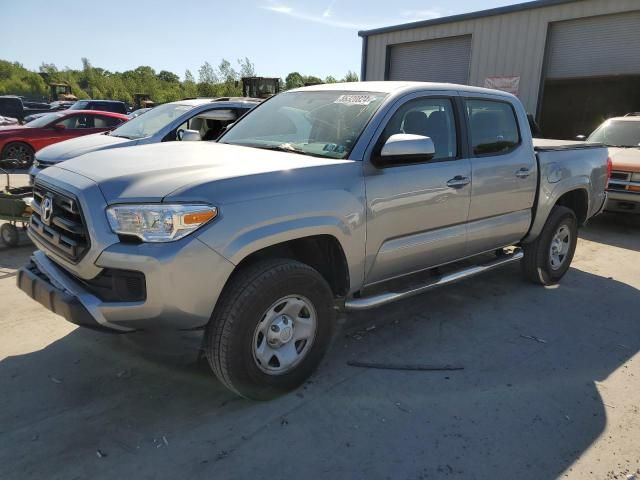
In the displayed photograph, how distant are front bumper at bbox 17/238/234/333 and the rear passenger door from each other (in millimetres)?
2349

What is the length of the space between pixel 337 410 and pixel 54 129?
1213 cm

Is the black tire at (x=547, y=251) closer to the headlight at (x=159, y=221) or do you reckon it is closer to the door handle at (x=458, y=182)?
the door handle at (x=458, y=182)

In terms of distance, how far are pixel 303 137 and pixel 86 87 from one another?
249 feet

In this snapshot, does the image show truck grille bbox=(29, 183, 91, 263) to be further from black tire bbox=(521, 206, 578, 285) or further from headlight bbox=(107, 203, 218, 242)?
black tire bbox=(521, 206, 578, 285)

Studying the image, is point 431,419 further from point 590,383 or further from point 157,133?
point 157,133

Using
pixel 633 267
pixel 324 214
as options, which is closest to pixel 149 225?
pixel 324 214

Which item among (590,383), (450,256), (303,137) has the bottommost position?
(590,383)

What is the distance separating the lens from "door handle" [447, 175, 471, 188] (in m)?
3.82

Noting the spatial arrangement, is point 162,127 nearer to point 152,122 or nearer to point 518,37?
point 152,122

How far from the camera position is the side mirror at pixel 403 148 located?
10.6 ft

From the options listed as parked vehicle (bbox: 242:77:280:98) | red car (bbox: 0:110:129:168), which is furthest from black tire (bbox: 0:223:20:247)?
parked vehicle (bbox: 242:77:280:98)

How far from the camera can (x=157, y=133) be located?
281 inches

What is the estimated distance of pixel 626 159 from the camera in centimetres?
816

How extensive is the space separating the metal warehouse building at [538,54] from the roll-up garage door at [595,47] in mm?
21
